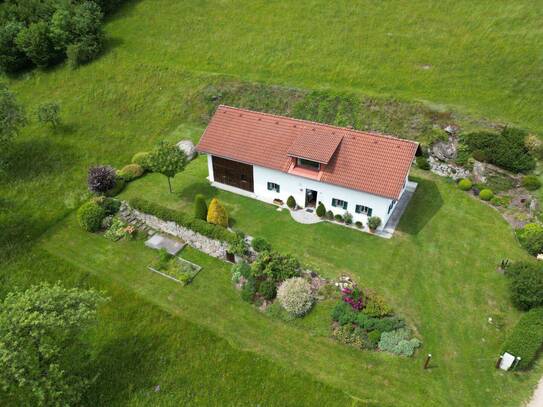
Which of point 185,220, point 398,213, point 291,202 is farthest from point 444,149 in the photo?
point 185,220

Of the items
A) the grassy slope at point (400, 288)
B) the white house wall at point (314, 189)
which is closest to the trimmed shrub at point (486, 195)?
the grassy slope at point (400, 288)

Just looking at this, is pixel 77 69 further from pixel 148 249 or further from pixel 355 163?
pixel 355 163

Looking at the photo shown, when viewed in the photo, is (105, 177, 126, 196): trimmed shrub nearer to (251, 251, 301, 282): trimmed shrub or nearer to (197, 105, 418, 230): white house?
(197, 105, 418, 230): white house

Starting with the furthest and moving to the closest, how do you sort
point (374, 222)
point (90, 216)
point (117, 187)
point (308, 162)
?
point (117, 187) → point (308, 162) → point (90, 216) → point (374, 222)

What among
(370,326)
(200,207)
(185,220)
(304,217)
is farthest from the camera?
(304,217)

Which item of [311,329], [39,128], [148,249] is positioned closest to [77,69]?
[39,128]

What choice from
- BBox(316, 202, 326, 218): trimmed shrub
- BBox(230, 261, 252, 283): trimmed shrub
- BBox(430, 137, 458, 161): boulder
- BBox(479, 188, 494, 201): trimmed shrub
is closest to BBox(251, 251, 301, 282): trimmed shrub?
BBox(230, 261, 252, 283): trimmed shrub

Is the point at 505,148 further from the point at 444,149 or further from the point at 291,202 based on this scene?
the point at 291,202
